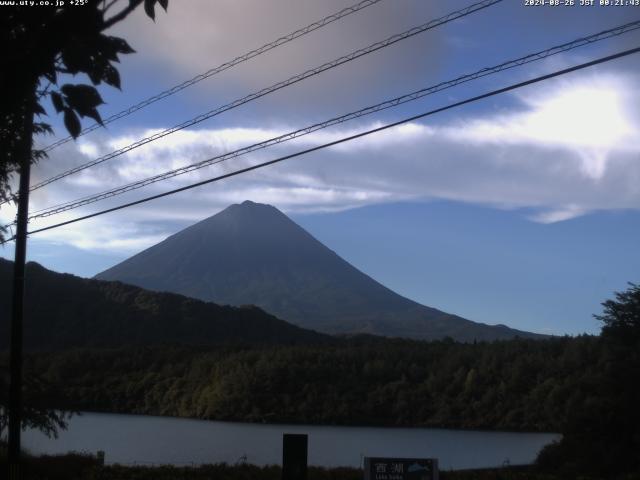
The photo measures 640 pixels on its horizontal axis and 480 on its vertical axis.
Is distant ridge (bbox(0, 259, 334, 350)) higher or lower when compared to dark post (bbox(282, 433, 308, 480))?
higher

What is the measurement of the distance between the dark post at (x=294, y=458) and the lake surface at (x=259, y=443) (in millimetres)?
17125

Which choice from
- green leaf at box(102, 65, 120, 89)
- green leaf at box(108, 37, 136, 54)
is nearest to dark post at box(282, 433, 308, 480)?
green leaf at box(102, 65, 120, 89)

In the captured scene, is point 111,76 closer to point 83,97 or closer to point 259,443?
point 83,97

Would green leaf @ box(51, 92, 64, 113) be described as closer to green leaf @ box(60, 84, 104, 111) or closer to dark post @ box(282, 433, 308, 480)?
green leaf @ box(60, 84, 104, 111)

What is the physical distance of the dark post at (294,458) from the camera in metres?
11.3

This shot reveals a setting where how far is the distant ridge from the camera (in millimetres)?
87750

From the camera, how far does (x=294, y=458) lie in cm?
1136

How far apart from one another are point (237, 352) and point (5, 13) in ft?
238

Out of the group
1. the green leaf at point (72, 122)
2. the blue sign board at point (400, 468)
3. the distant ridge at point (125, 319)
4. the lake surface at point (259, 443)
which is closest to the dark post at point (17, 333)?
the blue sign board at point (400, 468)

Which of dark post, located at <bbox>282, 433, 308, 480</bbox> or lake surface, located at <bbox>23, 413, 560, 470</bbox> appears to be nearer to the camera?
dark post, located at <bbox>282, 433, 308, 480</bbox>

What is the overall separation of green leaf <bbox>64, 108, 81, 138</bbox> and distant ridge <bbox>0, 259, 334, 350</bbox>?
82.9 m

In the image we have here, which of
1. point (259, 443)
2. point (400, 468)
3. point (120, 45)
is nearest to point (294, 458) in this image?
point (400, 468)

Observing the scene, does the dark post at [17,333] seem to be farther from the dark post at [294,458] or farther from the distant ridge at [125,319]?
the distant ridge at [125,319]

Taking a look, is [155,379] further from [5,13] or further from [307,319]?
[307,319]
